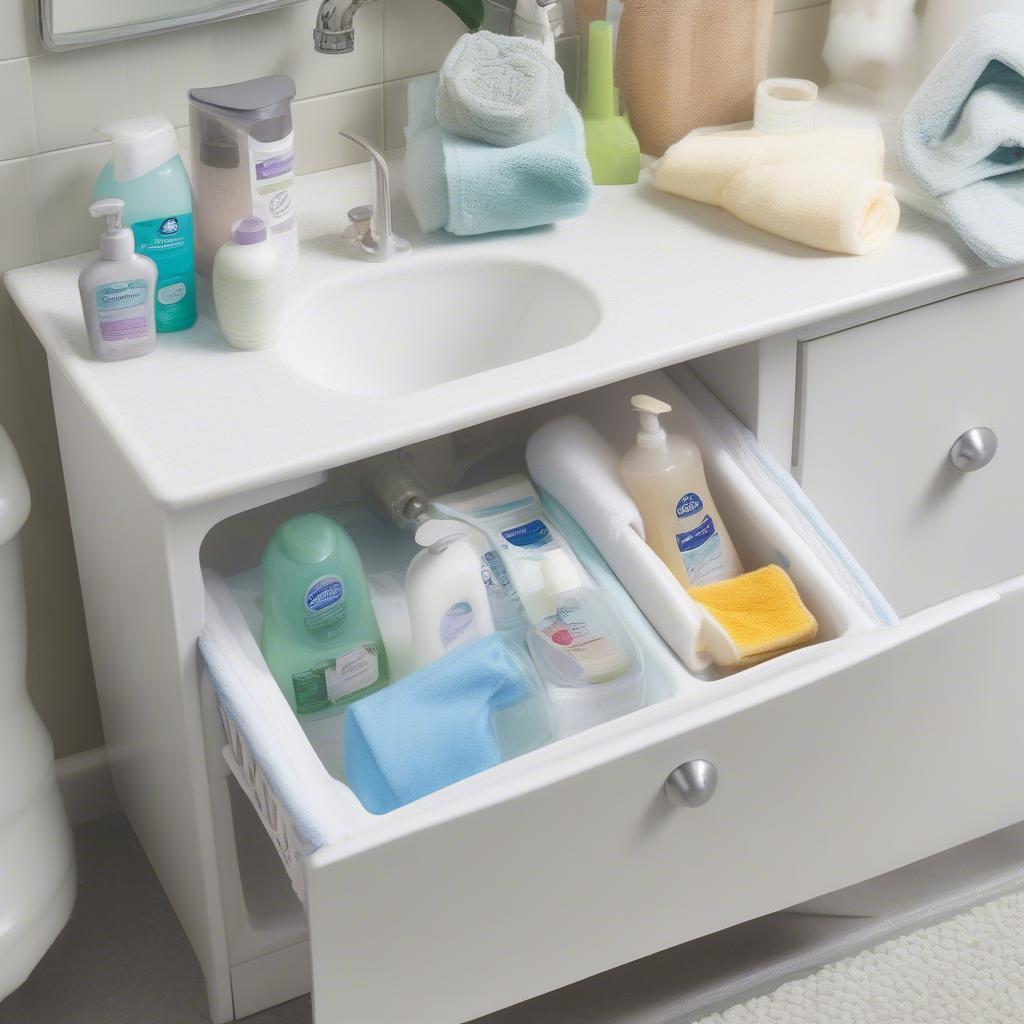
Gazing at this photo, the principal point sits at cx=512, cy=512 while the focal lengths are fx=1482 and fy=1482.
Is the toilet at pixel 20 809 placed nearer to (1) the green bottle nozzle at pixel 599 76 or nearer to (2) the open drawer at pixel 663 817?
(2) the open drawer at pixel 663 817

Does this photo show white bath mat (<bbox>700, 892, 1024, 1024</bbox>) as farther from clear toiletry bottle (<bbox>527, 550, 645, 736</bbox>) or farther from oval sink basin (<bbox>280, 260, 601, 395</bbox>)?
oval sink basin (<bbox>280, 260, 601, 395</bbox>)

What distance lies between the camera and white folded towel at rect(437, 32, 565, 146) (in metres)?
1.37

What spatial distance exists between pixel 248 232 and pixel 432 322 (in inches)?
11.1

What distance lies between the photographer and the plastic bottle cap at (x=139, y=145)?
4.12ft

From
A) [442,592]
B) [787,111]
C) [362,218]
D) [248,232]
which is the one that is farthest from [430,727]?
[787,111]

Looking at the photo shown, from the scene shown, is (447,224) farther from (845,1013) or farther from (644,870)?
(845,1013)

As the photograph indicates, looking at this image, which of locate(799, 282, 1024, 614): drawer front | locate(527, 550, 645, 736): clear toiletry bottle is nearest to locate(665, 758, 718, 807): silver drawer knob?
locate(527, 550, 645, 736): clear toiletry bottle

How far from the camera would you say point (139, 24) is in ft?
4.49

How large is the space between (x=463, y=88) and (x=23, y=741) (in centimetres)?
73

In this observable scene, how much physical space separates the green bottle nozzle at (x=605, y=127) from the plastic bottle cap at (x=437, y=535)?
0.48 m

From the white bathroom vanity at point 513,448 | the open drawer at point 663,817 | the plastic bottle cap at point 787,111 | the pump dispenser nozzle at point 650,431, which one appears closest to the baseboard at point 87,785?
the white bathroom vanity at point 513,448

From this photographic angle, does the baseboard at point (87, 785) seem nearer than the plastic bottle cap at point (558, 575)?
No

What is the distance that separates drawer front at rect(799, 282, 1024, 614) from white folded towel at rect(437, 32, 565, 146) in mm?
335

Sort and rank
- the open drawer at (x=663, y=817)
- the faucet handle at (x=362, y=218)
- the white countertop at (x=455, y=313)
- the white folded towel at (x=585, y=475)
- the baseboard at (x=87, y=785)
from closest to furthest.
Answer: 1. the open drawer at (x=663, y=817)
2. the white countertop at (x=455, y=313)
3. the white folded towel at (x=585, y=475)
4. the faucet handle at (x=362, y=218)
5. the baseboard at (x=87, y=785)
